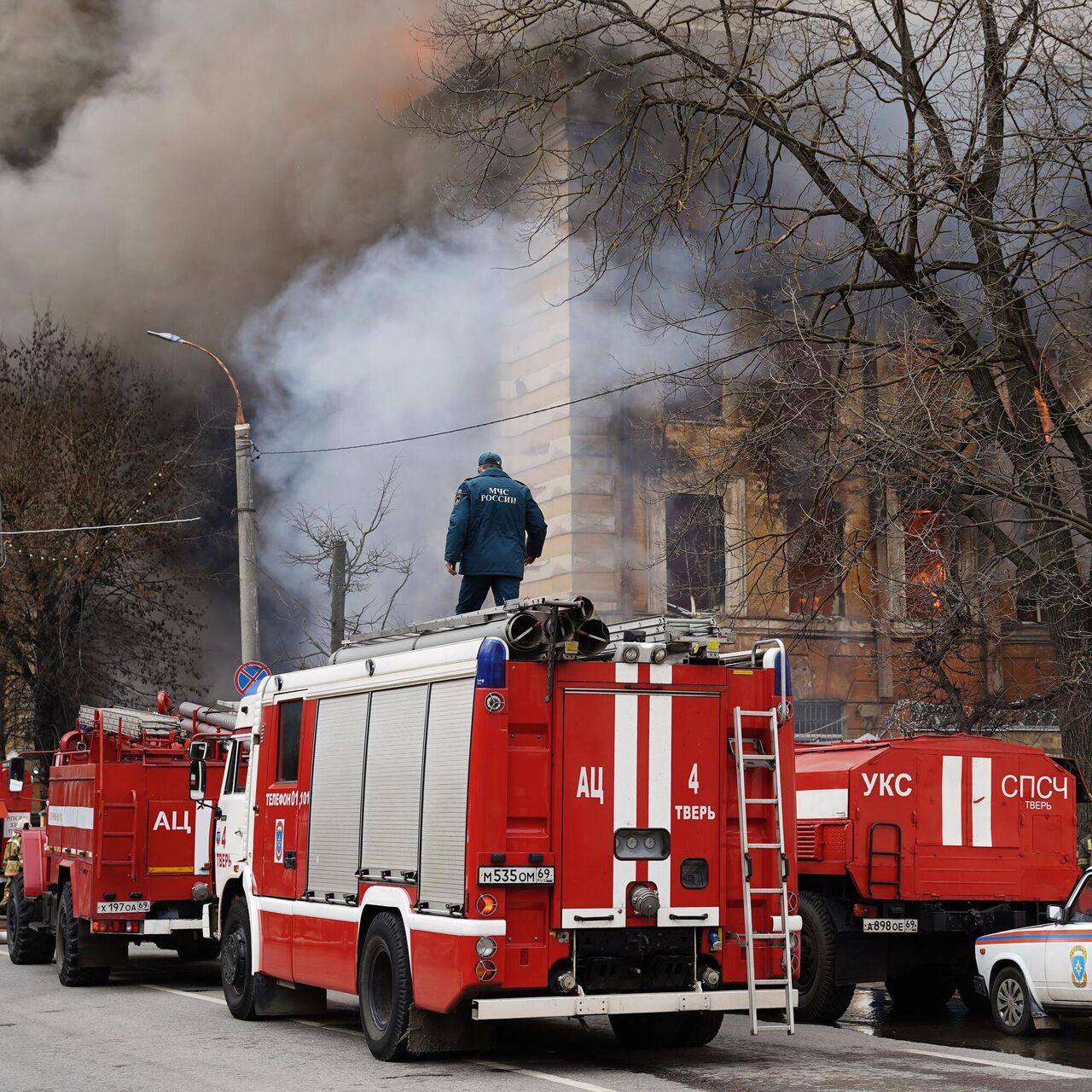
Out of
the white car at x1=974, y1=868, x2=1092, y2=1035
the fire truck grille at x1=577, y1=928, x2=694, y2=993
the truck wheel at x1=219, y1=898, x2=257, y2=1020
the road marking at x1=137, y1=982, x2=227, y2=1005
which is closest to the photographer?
the fire truck grille at x1=577, y1=928, x2=694, y2=993

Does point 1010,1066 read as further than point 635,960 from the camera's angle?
Yes

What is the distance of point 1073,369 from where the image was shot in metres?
18.7

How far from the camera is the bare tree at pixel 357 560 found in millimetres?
26688

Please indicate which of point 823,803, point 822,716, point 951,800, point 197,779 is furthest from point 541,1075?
point 822,716

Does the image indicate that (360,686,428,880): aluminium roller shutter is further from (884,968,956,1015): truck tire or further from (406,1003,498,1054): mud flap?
(884,968,956,1015): truck tire

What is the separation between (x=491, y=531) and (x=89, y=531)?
2205cm

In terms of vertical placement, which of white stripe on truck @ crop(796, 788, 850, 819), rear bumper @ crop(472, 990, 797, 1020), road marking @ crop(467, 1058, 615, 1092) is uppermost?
white stripe on truck @ crop(796, 788, 850, 819)

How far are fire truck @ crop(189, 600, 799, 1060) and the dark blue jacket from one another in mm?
2303

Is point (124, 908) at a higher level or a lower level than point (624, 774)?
lower

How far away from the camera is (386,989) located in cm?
969

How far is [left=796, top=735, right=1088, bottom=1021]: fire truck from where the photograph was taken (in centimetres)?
1301

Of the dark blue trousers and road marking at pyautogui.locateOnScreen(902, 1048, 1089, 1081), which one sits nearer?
road marking at pyautogui.locateOnScreen(902, 1048, 1089, 1081)

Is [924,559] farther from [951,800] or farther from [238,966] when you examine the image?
[238,966]

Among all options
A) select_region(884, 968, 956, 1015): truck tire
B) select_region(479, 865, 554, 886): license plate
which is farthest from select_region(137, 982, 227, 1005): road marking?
select_region(884, 968, 956, 1015): truck tire
